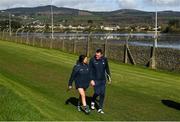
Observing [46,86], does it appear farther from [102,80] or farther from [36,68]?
[36,68]

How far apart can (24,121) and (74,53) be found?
27.8m

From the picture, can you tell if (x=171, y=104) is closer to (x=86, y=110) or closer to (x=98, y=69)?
(x=98, y=69)

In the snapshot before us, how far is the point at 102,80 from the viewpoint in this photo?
45.6 feet

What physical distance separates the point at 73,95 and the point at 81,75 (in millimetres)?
3363

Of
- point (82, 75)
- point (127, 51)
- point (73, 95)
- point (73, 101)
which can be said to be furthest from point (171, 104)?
point (127, 51)

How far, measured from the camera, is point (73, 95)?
1694 cm

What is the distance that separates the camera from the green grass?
13.1 metres

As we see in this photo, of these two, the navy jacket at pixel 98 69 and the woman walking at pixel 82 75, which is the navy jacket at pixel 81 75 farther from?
the navy jacket at pixel 98 69

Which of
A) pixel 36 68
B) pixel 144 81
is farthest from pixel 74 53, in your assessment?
pixel 144 81

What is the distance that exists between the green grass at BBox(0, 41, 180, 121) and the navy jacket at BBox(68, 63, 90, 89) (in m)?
0.80

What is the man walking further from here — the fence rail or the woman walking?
the fence rail

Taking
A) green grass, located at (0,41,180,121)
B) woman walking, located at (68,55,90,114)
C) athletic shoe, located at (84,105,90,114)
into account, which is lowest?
green grass, located at (0,41,180,121)

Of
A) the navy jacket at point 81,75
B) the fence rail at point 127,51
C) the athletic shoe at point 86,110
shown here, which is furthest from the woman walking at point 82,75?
the fence rail at point 127,51

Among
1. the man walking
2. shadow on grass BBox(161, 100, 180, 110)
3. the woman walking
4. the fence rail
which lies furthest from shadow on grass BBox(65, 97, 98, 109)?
the fence rail
